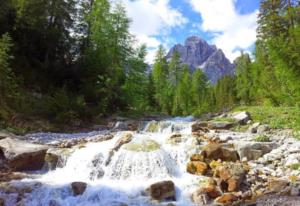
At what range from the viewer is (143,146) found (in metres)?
13.4

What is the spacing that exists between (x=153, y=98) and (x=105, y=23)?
70.6 feet

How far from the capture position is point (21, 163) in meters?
12.5

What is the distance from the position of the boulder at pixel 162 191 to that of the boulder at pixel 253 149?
364cm

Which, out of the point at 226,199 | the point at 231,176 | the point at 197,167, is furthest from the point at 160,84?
the point at 226,199

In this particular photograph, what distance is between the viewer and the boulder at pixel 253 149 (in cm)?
1273

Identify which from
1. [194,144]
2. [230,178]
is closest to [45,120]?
[194,144]

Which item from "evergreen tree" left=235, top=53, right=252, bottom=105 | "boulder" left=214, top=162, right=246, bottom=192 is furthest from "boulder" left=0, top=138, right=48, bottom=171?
"evergreen tree" left=235, top=53, right=252, bottom=105

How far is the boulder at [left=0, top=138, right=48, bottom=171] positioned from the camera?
12461mm

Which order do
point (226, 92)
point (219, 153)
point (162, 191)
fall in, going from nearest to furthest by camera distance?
point (162, 191), point (219, 153), point (226, 92)

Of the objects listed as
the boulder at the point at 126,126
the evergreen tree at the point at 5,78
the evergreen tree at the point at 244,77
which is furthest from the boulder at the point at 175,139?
the evergreen tree at the point at 244,77

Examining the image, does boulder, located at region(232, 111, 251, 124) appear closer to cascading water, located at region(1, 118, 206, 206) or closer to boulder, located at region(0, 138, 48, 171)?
cascading water, located at region(1, 118, 206, 206)

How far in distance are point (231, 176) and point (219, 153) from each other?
82.6 inches

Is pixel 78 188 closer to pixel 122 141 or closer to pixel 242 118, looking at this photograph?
pixel 122 141

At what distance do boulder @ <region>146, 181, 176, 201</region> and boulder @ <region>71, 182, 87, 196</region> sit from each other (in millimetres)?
2046
